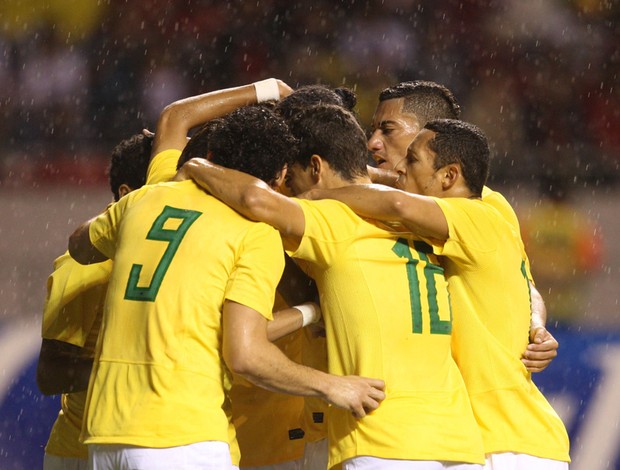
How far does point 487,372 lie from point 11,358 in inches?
130

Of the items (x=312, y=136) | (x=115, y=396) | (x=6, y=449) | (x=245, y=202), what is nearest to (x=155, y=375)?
(x=115, y=396)

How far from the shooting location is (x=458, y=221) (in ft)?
11.3

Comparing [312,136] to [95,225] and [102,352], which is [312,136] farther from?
[102,352]

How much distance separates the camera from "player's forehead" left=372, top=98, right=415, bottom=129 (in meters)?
4.53

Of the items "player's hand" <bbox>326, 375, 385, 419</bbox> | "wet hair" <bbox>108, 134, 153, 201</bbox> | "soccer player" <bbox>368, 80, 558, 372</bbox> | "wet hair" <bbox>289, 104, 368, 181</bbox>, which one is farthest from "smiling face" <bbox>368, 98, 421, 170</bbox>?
"player's hand" <bbox>326, 375, 385, 419</bbox>

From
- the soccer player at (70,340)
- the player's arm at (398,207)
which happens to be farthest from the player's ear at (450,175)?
the soccer player at (70,340)

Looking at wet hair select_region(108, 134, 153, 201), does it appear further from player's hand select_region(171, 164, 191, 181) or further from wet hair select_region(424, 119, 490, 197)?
wet hair select_region(424, 119, 490, 197)

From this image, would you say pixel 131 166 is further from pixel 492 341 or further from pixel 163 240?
pixel 492 341

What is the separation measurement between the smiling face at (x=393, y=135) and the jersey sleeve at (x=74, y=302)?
126 cm

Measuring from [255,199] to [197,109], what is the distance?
3.93 ft

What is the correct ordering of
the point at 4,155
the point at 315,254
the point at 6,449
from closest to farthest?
the point at 315,254, the point at 6,449, the point at 4,155

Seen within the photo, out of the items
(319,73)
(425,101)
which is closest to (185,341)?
(425,101)

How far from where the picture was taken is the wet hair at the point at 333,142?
11.7 ft

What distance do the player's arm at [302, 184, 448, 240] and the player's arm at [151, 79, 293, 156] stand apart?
3.33ft
